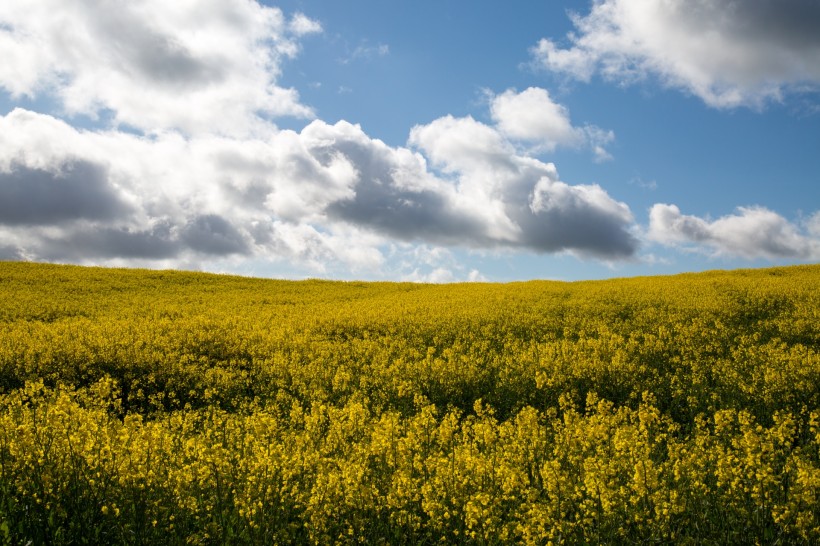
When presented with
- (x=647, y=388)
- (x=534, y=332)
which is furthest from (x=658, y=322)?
(x=647, y=388)

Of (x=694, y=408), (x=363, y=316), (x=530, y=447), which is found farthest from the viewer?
(x=363, y=316)

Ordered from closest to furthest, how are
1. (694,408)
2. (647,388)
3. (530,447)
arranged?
(530,447) < (694,408) < (647,388)

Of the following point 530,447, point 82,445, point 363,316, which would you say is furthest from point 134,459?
point 363,316

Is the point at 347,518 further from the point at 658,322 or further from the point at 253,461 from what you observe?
the point at 658,322

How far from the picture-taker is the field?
5.75 meters

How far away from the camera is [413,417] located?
972 cm

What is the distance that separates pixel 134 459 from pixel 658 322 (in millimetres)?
17616

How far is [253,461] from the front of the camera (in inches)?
257

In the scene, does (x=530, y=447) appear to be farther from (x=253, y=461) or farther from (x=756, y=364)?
(x=756, y=364)

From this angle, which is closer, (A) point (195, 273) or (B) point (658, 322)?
(B) point (658, 322)

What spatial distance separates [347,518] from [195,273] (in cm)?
3911

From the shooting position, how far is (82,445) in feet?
21.9

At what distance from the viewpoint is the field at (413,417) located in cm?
575

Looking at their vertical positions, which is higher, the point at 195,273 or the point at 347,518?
the point at 195,273
